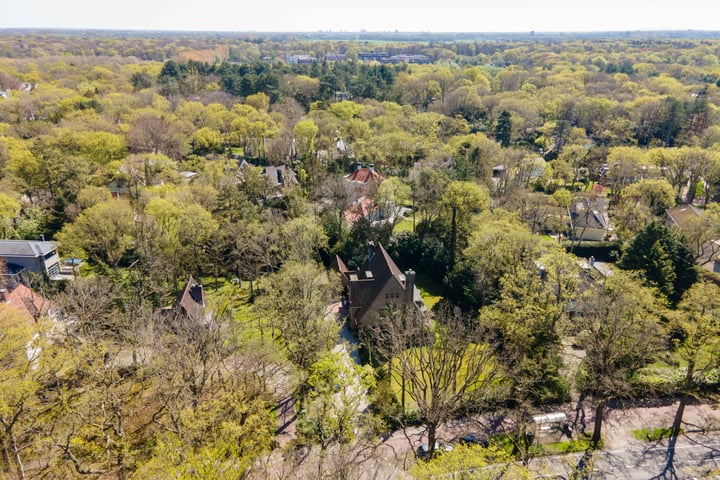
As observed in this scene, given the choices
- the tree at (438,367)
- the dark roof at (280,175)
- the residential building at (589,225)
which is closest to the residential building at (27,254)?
the dark roof at (280,175)

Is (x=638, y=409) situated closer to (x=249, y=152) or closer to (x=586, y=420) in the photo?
(x=586, y=420)

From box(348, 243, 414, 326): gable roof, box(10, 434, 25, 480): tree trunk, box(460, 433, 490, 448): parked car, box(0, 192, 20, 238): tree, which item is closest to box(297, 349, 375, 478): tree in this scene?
box(460, 433, 490, 448): parked car

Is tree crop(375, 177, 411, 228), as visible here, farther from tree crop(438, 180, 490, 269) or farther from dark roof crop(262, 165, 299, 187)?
dark roof crop(262, 165, 299, 187)

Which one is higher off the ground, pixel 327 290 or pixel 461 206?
pixel 461 206

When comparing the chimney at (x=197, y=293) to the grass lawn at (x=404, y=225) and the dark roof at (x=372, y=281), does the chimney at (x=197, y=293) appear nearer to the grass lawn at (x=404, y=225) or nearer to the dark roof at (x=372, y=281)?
the dark roof at (x=372, y=281)

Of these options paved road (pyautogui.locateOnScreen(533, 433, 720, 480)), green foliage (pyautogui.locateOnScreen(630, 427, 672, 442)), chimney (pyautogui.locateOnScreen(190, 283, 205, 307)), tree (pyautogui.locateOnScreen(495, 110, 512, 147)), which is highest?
tree (pyautogui.locateOnScreen(495, 110, 512, 147))

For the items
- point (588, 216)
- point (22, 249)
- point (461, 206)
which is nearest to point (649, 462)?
point (461, 206)

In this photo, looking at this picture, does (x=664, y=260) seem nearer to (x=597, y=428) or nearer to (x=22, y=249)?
(x=597, y=428)
